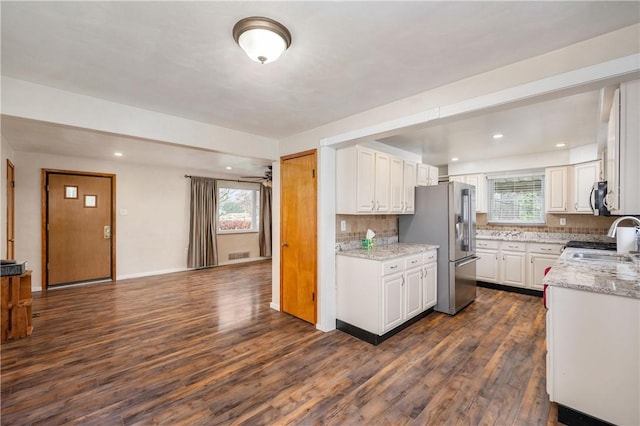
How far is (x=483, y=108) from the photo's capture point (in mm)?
2057

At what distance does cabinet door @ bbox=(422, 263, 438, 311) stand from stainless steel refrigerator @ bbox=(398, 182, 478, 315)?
0.08 meters

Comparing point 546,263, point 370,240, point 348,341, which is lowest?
point 348,341

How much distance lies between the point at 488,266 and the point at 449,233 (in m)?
2.00

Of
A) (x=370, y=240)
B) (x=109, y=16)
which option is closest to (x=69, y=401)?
(x=109, y=16)

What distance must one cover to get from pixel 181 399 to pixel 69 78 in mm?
2562

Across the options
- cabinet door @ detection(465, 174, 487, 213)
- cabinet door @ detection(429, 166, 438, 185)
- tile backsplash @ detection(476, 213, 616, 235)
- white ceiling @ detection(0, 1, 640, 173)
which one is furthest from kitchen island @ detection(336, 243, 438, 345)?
tile backsplash @ detection(476, 213, 616, 235)

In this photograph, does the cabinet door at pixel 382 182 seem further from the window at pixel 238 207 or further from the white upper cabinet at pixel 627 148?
the window at pixel 238 207

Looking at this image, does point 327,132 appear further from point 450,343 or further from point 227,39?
point 450,343

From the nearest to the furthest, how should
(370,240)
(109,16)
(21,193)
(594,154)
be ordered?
(109,16)
(370,240)
(594,154)
(21,193)

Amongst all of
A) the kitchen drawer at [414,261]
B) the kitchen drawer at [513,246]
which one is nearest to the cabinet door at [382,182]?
the kitchen drawer at [414,261]

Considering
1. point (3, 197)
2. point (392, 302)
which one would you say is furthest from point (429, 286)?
point (3, 197)

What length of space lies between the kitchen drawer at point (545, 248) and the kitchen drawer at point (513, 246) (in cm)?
11

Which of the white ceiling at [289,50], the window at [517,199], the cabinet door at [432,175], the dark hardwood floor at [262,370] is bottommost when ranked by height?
the dark hardwood floor at [262,370]

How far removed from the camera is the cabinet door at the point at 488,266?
197 inches
